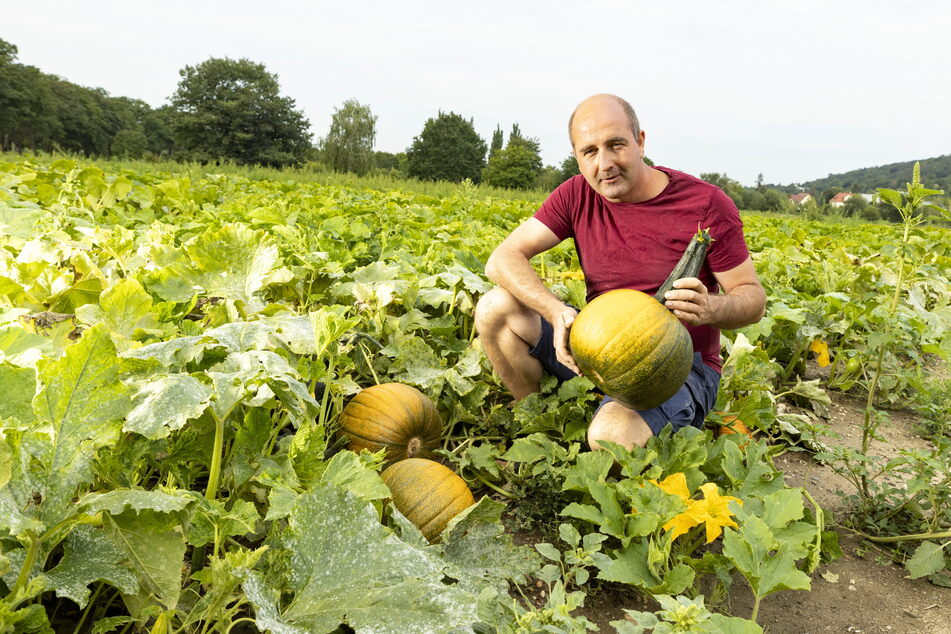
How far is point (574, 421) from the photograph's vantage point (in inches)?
102

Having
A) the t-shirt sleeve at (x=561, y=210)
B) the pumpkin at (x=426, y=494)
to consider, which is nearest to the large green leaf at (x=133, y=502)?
the pumpkin at (x=426, y=494)

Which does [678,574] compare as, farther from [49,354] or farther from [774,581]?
[49,354]

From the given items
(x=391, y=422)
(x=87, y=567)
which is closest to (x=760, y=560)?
(x=391, y=422)

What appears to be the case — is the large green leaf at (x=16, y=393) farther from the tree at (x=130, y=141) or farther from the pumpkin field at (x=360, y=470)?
the tree at (x=130, y=141)

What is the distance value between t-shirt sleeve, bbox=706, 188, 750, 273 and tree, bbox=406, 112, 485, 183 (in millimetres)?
71372

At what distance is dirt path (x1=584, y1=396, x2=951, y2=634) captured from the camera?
1.99m

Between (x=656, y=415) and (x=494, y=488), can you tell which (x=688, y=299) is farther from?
(x=494, y=488)

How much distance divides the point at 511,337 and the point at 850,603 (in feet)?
5.09

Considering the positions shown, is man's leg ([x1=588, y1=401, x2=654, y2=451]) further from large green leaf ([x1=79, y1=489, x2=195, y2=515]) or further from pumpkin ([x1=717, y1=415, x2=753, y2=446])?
large green leaf ([x1=79, y1=489, x2=195, y2=515])

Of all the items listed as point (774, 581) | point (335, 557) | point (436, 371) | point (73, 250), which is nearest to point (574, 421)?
→ point (436, 371)

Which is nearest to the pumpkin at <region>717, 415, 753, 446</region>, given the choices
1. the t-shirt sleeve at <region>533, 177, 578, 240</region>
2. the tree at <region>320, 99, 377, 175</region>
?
the t-shirt sleeve at <region>533, 177, 578, 240</region>

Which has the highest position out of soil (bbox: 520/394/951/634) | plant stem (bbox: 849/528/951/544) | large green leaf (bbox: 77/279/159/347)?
large green leaf (bbox: 77/279/159/347)

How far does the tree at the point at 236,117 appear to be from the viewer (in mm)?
61844

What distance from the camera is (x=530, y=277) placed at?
2.92m
